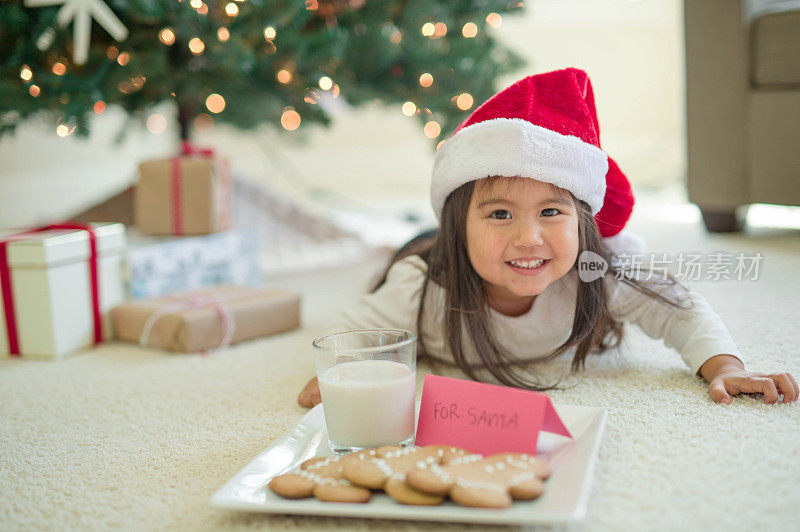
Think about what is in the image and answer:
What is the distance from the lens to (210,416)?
34.6 inches

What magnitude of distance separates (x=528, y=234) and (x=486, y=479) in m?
0.36

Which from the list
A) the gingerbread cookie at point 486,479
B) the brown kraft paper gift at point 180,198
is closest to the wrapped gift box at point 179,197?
the brown kraft paper gift at point 180,198

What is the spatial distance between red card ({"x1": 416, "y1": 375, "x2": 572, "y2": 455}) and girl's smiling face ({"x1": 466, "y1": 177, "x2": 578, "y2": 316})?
8.4 inches

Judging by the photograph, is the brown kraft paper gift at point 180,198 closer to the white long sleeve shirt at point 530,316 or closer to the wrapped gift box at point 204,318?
the wrapped gift box at point 204,318

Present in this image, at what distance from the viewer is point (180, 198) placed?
1.48m

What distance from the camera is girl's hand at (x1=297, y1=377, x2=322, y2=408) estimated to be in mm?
879

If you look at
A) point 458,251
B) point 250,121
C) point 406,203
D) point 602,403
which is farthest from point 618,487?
point 406,203

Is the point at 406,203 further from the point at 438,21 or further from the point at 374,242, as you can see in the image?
the point at 438,21

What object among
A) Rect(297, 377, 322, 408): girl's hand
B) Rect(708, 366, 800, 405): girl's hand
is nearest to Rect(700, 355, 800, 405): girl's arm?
Rect(708, 366, 800, 405): girl's hand

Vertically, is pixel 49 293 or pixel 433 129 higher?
pixel 433 129

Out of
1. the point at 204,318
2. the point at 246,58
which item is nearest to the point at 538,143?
the point at 204,318

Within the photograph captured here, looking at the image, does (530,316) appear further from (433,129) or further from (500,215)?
(433,129)

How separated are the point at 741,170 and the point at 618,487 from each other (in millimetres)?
1250

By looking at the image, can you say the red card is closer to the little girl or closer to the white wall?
the little girl
